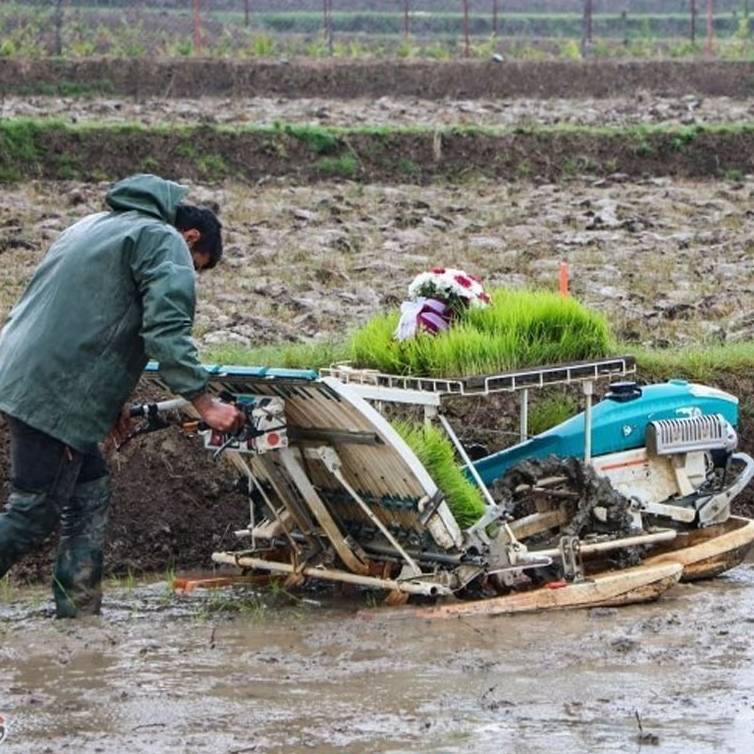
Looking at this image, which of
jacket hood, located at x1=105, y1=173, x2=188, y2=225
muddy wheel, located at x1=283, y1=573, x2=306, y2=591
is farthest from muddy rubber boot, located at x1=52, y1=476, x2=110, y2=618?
→ jacket hood, located at x1=105, y1=173, x2=188, y2=225

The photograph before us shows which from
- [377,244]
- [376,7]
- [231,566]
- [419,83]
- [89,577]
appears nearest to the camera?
[89,577]

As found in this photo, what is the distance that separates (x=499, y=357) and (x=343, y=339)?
360 centimetres

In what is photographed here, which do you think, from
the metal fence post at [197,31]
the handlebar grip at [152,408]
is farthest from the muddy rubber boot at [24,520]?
the metal fence post at [197,31]

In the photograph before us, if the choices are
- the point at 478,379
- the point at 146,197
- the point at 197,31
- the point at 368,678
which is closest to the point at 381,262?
the point at 478,379

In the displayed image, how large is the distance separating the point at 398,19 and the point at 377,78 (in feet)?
28.6

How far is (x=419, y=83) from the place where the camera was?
2838cm

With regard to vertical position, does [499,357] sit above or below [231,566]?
above

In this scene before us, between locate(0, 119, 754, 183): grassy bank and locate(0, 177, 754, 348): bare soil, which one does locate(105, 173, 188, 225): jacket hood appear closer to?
locate(0, 177, 754, 348): bare soil

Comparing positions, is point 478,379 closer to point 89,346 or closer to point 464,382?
point 464,382

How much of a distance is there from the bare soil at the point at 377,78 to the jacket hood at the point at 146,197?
18.5 metres

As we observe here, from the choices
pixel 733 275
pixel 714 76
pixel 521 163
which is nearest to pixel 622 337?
pixel 733 275

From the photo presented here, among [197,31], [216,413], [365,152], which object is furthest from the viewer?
[197,31]

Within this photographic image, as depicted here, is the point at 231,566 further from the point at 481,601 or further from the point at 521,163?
the point at 521,163

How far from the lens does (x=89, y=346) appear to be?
24.1 ft
